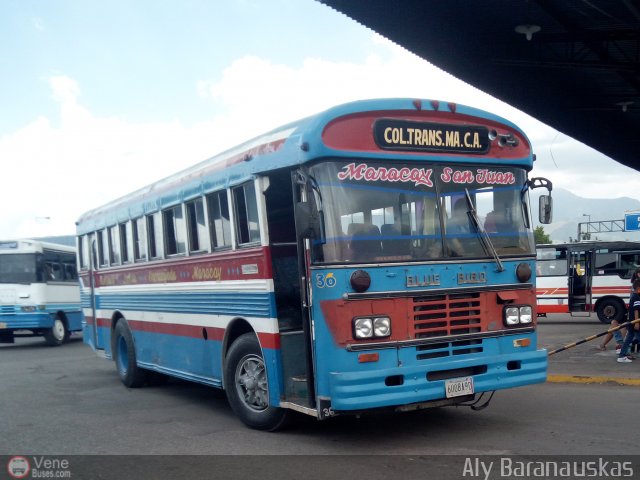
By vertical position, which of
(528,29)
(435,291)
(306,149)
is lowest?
(435,291)


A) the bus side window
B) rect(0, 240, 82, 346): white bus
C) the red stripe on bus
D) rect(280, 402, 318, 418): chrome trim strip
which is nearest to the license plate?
rect(280, 402, 318, 418): chrome trim strip

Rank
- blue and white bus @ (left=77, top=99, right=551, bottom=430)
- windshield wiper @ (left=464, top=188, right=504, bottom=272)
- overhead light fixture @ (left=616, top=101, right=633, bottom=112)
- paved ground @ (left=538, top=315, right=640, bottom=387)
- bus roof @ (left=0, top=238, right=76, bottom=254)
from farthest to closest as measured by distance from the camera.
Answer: bus roof @ (left=0, top=238, right=76, bottom=254), overhead light fixture @ (left=616, top=101, right=633, bottom=112), paved ground @ (left=538, top=315, right=640, bottom=387), windshield wiper @ (left=464, top=188, right=504, bottom=272), blue and white bus @ (left=77, top=99, right=551, bottom=430)

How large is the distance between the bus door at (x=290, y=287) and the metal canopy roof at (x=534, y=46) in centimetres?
686

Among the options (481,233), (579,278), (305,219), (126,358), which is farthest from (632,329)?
(579,278)

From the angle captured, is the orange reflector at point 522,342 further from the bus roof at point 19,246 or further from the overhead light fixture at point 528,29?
the bus roof at point 19,246

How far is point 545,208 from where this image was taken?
26.7 feet

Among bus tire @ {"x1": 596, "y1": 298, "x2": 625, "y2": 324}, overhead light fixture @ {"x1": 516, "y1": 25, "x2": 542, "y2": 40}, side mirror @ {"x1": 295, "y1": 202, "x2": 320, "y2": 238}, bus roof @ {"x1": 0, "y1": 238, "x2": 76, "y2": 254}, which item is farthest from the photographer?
bus tire @ {"x1": 596, "y1": 298, "x2": 625, "y2": 324}

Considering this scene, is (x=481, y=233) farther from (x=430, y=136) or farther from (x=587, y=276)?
(x=587, y=276)

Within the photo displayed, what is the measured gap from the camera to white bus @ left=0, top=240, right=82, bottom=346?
2167 cm

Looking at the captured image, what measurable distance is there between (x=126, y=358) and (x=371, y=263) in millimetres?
6987

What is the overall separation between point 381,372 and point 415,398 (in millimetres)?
448

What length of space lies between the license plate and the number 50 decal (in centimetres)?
148

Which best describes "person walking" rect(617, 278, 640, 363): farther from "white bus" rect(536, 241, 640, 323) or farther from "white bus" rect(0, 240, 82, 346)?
"white bus" rect(0, 240, 82, 346)

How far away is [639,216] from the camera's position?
72.9 ft
